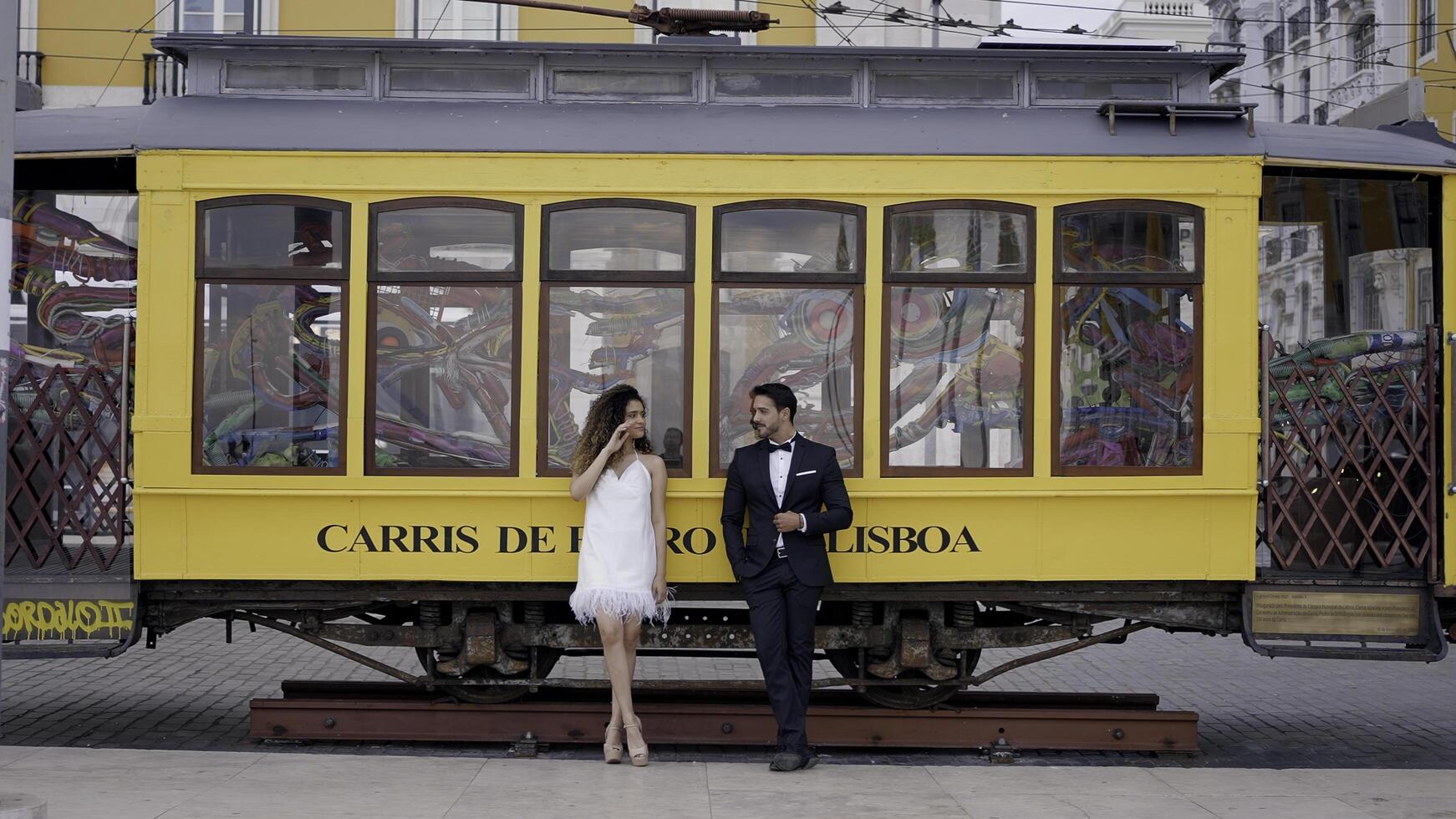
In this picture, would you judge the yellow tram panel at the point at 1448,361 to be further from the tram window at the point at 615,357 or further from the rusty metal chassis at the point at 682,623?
the tram window at the point at 615,357

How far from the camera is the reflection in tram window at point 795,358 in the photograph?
24.8 feet

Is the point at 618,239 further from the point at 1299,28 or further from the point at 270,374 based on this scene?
the point at 1299,28

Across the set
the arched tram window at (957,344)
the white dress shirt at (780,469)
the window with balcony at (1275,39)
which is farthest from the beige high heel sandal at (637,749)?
the window with balcony at (1275,39)

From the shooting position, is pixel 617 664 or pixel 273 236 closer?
pixel 617 664

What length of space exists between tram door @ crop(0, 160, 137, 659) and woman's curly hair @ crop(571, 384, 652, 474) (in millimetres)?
2265

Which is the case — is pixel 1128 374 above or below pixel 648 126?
below

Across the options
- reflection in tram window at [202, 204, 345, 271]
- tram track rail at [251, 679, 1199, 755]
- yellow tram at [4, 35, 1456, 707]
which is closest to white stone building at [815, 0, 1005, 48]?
yellow tram at [4, 35, 1456, 707]

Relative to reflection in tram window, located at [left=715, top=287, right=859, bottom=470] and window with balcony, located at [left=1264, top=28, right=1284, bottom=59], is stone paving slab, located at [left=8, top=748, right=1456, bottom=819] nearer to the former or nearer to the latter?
reflection in tram window, located at [left=715, top=287, right=859, bottom=470]

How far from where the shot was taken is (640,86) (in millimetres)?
→ 7891

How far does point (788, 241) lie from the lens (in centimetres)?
763

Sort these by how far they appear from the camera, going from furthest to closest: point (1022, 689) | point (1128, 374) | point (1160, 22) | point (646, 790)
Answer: point (1160, 22) → point (1022, 689) → point (1128, 374) → point (646, 790)

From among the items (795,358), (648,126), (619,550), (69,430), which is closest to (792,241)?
(795,358)

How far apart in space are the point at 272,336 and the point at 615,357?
167 centimetres

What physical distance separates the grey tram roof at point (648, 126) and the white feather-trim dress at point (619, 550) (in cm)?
168
